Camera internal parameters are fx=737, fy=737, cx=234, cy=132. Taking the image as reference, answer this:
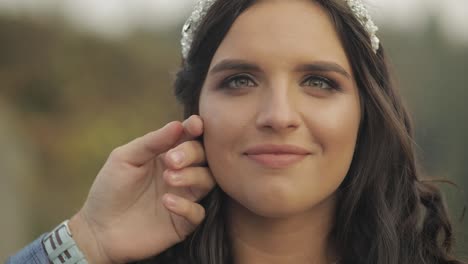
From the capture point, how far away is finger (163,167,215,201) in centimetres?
260

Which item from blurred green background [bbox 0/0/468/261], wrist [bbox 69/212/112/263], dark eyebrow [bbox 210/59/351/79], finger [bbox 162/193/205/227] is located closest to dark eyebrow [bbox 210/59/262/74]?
dark eyebrow [bbox 210/59/351/79]

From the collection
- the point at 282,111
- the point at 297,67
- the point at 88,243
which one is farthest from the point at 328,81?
the point at 88,243

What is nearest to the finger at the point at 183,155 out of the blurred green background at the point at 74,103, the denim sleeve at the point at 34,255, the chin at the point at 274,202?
the chin at the point at 274,202

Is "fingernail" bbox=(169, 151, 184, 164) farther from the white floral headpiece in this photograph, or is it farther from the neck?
the white floral headpiece

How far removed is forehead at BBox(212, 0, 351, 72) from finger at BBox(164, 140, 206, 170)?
12.7 inches

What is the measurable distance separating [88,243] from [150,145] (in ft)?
1.42

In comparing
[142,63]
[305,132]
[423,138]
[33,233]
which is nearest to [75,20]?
[142,63]

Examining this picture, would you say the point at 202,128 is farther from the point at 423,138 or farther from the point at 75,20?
the point at 75,20

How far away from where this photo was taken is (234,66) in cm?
257

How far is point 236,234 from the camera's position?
110 inches

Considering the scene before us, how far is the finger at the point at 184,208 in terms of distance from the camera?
2611 millimetres

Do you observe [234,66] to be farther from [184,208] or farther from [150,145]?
[184,208]

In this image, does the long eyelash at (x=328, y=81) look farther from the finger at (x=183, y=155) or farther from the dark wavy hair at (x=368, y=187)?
the finger at (x=183, y=155)

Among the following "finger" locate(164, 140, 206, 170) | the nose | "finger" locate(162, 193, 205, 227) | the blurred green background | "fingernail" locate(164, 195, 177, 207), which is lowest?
the blurred green background
